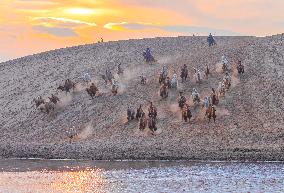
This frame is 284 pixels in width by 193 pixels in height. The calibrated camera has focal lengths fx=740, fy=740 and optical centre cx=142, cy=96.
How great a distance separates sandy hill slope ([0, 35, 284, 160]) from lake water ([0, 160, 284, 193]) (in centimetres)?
481

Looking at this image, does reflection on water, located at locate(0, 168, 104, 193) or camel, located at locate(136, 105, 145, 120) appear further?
camel, located at locate(136, 105, 145, 120)

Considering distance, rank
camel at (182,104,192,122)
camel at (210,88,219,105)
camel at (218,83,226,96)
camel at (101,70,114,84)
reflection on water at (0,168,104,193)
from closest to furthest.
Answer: reflection on water at (0,168,104,193), camel at (182,104,192,122), camel at (210,88,219,105), camel at (218,83,226,96), camel at (101,70,114,84)

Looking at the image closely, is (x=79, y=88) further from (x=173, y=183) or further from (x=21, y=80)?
(x=173, y=183)

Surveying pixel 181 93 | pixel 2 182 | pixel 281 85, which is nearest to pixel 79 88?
pixel 181 93

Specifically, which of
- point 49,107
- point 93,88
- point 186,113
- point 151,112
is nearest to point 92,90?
point 93,88

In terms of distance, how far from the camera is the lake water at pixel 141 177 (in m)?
35.4

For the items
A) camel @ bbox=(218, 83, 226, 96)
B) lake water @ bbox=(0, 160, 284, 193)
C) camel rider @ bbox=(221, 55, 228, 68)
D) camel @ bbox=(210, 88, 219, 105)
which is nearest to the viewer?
lake water @ bbox=(0, 160, 284, 193)

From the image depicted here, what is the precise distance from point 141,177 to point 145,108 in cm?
2515

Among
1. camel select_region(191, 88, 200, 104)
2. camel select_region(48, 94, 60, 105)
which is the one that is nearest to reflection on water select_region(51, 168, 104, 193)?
camel select_region(191, 88, 200, 104)

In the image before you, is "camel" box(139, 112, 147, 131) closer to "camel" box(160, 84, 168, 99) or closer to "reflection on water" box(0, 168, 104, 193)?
"camel" box(160, 84, 168, 99)

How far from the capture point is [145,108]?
64.2 metres

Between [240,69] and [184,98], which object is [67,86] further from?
[240,69]

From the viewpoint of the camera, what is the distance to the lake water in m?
35.4

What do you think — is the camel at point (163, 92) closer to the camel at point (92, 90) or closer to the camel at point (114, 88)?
the camel at point (114, 88)
